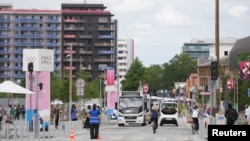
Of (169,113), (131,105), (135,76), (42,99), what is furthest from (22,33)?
(42,99)

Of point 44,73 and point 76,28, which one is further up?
point 76,28

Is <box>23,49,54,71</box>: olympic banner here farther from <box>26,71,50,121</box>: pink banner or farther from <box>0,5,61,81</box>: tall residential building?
<box>0,5,61,81</box>: tall residential building

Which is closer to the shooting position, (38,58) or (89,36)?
(38,58)

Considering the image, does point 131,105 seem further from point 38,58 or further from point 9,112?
point 38,58

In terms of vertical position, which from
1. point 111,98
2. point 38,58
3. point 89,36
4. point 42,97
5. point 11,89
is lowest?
point 111,98

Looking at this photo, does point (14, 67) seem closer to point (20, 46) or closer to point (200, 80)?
point (20, 46)

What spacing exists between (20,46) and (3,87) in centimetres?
13376

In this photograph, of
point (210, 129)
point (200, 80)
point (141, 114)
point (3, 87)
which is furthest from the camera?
point (200, 80)

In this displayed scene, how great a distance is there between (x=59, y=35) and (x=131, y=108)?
110642mm

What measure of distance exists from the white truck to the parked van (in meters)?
2.87

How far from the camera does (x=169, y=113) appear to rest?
2349 inches

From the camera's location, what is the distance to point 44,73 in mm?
38125

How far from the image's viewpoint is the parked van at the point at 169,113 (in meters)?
59.6

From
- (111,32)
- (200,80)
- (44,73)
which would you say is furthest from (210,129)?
(200,80)
